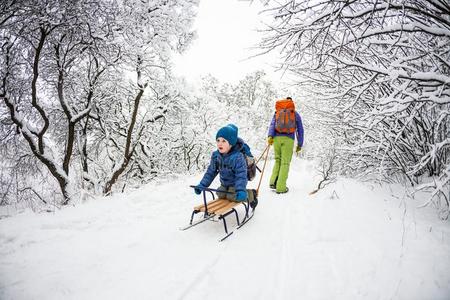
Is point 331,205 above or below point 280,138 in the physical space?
below

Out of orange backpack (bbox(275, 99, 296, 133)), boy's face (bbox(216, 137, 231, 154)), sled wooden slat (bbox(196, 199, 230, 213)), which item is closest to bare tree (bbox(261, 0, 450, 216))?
boy's face (bbox(216, 137, 231, 154))

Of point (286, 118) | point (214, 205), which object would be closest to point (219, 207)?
point (214, 205)

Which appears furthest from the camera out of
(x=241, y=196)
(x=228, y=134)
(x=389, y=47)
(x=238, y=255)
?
(x=228, y=134)

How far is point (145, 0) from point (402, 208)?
30.0 feet

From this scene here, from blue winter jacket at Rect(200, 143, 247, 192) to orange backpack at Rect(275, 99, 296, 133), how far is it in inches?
66.8

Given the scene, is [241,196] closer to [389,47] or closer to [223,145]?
[223,145]

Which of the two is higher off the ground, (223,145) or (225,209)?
(223,145)

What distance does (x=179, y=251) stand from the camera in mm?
2711

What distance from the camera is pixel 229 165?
12.2 feet

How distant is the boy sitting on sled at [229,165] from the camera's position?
3.57 m

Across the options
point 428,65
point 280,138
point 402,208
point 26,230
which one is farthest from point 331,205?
point 26,230

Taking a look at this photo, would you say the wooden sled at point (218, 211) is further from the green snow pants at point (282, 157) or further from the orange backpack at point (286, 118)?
the orange backpack at point (286, 118)

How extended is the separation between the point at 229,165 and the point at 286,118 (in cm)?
217

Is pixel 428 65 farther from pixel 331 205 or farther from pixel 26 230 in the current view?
pixel 26 230
